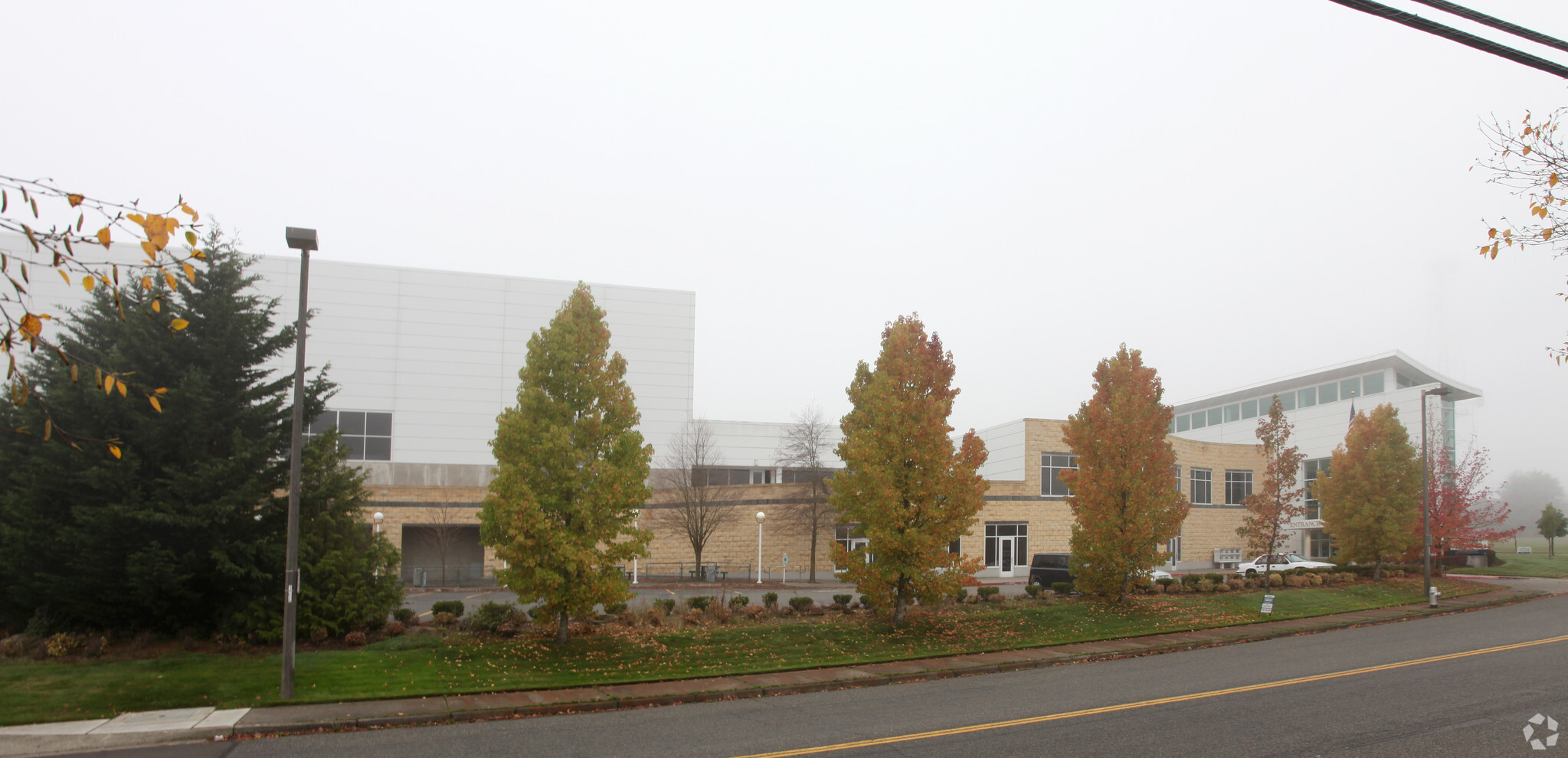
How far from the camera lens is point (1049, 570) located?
35.9 m

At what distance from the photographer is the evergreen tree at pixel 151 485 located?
16547mm

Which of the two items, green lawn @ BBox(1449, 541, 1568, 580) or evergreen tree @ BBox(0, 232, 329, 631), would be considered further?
green lawn @ BBox(1449, 541, 1568, 580)

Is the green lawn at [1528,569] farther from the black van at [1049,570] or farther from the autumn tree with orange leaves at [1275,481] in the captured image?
the black van at [1049,570]

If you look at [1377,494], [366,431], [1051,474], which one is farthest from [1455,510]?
[366,431]

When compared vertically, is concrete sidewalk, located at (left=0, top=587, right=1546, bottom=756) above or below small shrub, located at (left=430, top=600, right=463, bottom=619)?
below

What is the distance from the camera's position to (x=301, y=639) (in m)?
18.0

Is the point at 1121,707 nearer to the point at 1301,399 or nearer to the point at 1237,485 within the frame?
the point at 1237,485

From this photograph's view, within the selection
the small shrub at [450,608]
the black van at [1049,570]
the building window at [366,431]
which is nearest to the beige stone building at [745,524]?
Result: the building window at [366,431]

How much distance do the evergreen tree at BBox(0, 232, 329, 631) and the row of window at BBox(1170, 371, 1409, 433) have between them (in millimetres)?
48759

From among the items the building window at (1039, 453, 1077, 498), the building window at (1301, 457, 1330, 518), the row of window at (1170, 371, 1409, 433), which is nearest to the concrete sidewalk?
the building window at (1039, 453, 1077, 498)

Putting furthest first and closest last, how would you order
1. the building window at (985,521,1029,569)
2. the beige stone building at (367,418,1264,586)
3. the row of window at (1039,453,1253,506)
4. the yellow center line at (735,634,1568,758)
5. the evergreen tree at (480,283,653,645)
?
the row of window at (1039,453,1253,506) < the building window at (985,521,1029,569) < the beige stone building at (367,418,1264,586) < the evergreen tree at (480,283,653,645) < the yellow center line at (735,634,1568,758)

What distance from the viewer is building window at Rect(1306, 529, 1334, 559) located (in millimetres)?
59125

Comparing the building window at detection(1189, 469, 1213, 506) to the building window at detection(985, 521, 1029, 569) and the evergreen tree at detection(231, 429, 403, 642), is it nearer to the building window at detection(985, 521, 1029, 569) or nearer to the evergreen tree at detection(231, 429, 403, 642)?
the building window at detection(985, 521, 1029, 569)

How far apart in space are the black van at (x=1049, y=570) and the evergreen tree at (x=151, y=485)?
91.4 feet
